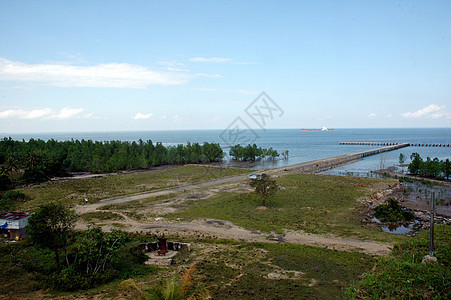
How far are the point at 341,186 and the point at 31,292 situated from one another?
129 ft

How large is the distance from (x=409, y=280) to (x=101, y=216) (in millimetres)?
26106

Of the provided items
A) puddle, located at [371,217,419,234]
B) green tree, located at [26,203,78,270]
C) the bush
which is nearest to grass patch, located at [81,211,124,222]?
green tree, located at [26,203,78,270]

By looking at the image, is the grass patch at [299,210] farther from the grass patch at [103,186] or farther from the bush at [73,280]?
the grass patch at [103,186]

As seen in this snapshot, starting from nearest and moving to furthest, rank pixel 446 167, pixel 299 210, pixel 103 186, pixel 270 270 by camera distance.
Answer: pixel 270 270 → pixel 299 210 → pixel 103 186 → pixel 446 167

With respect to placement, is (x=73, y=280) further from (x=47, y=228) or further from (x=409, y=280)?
(x=409, y=280)

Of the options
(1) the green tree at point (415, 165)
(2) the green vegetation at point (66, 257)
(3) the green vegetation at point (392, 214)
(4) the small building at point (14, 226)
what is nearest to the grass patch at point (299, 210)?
(3) the green vegetation at point (392, 214)

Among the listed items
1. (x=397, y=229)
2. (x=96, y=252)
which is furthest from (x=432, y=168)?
(x=96, y=252)

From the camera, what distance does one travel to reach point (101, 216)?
2833 cm

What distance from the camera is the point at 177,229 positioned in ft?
79.8

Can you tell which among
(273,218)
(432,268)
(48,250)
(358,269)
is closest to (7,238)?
(48,250)

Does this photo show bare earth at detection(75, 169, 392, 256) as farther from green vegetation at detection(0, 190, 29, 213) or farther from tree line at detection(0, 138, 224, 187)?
tree line at detection(0, 138, 224, 187)

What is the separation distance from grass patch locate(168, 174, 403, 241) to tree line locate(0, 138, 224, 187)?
3537cm

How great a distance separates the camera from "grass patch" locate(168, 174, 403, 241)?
2459cm

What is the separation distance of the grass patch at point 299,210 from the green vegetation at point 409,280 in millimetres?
8417
